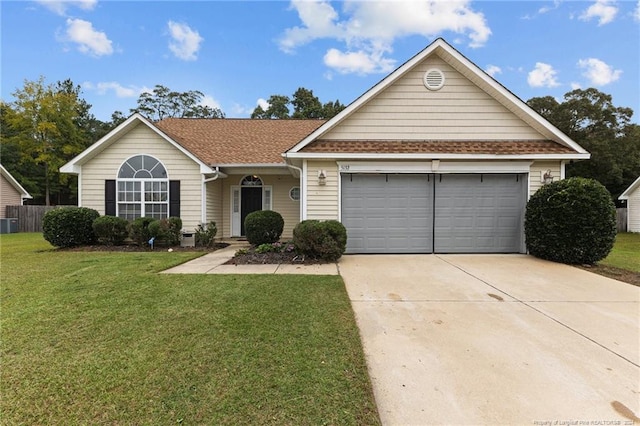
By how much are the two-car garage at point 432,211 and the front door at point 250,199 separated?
515 centimetres

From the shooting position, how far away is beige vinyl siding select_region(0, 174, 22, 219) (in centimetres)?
1875

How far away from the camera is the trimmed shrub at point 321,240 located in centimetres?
740

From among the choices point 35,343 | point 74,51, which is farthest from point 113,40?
point 35,343

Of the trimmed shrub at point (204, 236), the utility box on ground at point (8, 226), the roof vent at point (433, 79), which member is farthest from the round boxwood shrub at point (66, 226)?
the utility box on ground at point (8, 226)

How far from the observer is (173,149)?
35.3 feet

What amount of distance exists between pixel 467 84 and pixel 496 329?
7.54 m

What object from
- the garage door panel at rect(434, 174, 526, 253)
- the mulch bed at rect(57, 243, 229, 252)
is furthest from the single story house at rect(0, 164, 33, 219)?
the garage door panel at rect(434, 174, 526, 253)

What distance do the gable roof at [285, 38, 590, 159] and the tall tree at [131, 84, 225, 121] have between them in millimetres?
33542

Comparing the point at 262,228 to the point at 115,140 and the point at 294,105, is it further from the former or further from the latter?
the point at 294,105

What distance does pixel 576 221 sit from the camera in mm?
7051

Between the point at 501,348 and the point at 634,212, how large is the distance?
23.3m

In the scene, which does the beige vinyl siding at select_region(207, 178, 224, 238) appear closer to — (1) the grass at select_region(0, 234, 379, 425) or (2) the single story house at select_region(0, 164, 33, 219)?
(1) the grass at select_region(0, 234, 379, 425)

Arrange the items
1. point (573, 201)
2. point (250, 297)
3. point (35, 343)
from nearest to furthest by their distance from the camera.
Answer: point (35, 343) → point (250, 297) → point (573, 201)

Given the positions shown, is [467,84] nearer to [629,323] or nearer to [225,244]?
[629,323]
